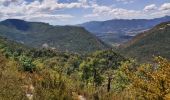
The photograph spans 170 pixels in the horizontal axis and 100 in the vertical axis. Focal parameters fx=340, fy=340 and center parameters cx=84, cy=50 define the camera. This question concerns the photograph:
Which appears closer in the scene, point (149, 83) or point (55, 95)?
point (55, 95)

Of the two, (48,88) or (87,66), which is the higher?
(48,88)

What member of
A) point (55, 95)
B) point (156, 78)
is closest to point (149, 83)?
point (156, 78)

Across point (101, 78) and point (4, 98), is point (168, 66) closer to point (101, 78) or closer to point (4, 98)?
point (4, 98)

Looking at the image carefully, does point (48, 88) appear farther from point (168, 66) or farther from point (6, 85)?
point (168, 66)

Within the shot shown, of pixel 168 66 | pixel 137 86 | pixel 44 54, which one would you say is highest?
pixel 168 66

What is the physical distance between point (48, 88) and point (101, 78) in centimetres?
8556

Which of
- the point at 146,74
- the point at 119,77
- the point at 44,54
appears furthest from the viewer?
the point at 44,54

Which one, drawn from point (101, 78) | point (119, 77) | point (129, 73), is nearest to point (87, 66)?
point (101, 78)

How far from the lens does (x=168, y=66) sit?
1133cm

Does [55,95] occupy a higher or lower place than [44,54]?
→ higher

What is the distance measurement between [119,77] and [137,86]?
214 ft

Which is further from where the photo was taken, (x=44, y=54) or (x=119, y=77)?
(x=44, y=54)

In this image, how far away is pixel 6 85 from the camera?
996 cm

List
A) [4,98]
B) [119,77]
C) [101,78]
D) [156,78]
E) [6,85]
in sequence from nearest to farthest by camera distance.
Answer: [4,98] → [6,85] → [156,78] → [119,77] → [101,78]
